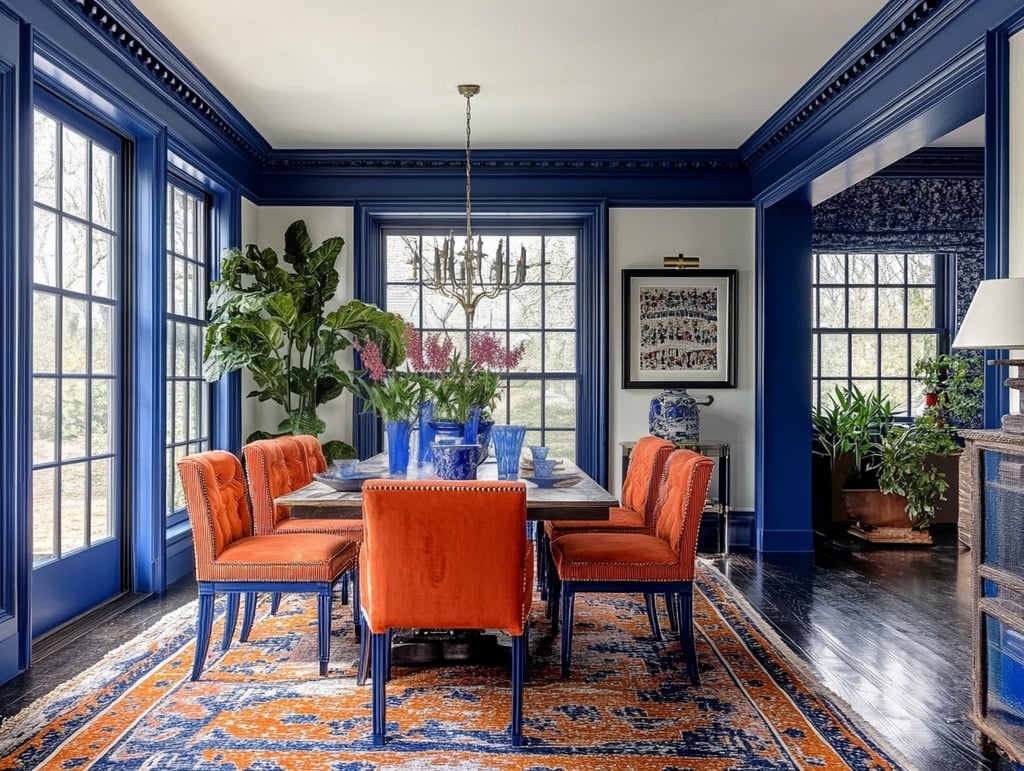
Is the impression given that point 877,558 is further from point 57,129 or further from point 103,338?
point 57,129

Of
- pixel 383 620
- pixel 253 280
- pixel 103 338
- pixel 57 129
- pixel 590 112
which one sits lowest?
pixel 383 620

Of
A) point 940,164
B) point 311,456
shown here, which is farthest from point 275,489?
point 940,164

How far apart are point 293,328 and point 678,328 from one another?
2587 millimetres

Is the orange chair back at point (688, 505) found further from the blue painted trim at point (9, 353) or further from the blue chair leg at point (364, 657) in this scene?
the blue painted trim at point (9, 353)

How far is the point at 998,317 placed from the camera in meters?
2.42

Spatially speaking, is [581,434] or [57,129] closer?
[57,129]

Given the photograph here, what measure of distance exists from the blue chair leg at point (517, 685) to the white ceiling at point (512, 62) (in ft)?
8.39

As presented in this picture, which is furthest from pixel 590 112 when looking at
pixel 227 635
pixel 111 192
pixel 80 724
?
pixel 80 724

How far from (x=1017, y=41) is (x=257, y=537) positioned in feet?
10.8

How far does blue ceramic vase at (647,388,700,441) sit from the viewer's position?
5.58 meters

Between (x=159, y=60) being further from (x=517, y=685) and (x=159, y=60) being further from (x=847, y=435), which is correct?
(x=847, y=435)

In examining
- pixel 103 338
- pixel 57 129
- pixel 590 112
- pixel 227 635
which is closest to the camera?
pixel 227 635

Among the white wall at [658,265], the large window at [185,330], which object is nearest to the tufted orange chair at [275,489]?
the large window at [185,330]

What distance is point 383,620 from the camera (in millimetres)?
2605
